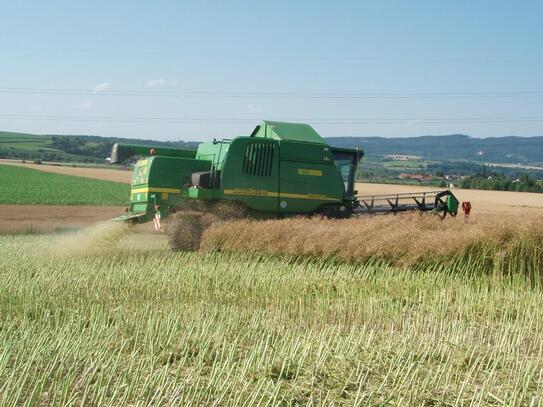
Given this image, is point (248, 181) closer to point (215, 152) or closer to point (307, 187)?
point (215, 152)

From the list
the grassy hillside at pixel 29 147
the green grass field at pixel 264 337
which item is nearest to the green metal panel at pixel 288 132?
the green grass field at pixel 264 337

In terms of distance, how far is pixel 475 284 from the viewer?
1048 cm

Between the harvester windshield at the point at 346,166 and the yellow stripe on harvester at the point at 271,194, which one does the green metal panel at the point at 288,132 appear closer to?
the harvester windshield at the point at 346,166

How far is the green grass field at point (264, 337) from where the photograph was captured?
16.2 feet

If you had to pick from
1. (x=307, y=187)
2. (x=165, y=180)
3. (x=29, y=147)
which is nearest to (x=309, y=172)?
(x=307, y=187)

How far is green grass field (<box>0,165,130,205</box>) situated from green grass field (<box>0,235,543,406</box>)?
907 inches

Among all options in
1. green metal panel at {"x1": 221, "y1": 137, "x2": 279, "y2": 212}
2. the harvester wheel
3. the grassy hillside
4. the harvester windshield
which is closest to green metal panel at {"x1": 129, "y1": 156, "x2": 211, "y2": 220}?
the harvester wheel

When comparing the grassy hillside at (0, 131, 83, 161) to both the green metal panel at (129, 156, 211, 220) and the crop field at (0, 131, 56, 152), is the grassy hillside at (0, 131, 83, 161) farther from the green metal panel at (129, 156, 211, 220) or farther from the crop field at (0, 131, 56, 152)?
the green metal panel at (129, 156, 211, 220)

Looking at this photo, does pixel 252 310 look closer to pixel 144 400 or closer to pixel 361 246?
pixel 144 400

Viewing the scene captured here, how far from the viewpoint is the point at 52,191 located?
3900 cm

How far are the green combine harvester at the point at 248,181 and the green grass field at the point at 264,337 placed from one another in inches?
164

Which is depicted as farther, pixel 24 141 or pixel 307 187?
pixel 24 141

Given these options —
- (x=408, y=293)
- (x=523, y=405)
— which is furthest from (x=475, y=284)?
(x=523, y=405)

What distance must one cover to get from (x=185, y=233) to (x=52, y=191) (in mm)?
25795
